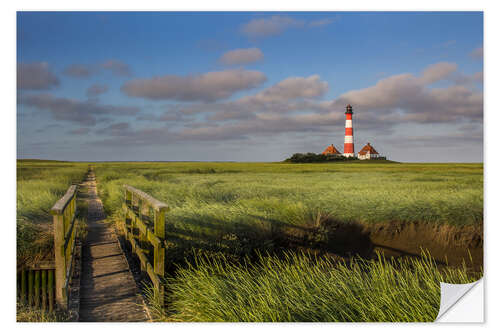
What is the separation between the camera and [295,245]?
6438 millimetres

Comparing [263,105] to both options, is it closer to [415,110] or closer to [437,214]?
[415,110]

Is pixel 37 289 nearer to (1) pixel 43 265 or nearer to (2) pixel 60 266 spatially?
(1) pixel 43 265

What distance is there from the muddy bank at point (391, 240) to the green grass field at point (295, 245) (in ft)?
0.21

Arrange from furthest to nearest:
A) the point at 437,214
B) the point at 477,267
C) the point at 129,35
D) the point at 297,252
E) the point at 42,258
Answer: the point at 437,214 → the point at 297,252 → the point at 477,267 → the point at 129,35 → the point at 42,258

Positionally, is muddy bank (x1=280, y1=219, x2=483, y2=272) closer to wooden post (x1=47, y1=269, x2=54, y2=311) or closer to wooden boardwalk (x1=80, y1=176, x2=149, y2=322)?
wooden boardwalk (x1=80, y1=176, x2=149, y2=322)

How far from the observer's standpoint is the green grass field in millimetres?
3455

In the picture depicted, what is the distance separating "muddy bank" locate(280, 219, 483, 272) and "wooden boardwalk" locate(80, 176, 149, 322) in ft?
9.39

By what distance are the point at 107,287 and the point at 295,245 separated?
335 centimetres

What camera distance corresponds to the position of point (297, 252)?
6234mm

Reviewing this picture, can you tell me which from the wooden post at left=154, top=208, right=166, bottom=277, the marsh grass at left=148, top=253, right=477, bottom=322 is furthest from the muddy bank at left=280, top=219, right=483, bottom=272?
the wooden post at left=154, top=208, right=166, bottom=277

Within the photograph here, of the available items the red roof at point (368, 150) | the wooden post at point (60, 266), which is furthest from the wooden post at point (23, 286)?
the red roof at point (368, 150)

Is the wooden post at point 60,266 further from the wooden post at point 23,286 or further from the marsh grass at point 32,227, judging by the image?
the marsh grass at point 32,227

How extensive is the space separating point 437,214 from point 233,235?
4012 mm
